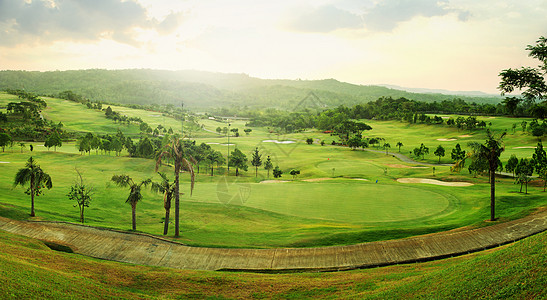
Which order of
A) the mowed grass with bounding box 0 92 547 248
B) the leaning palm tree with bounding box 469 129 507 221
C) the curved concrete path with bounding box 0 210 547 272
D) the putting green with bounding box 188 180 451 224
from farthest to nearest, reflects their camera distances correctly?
the putting green with bounding box 188 180 451 224 → the leaning palm tree with bounding box 469 129 507 221 → the mowed grass with bounding box 0 92 547 248 → the curved concrete path with bounding box 0 210 547 272

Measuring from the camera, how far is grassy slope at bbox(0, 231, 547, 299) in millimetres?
11406

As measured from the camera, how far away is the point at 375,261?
66.1 ft

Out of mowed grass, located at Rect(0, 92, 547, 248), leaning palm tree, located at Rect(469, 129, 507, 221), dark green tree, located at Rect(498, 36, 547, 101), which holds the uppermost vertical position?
dark green tree, located at Rect(498, 36, 547, 101)

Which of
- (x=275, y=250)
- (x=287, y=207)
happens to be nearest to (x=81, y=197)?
(x=287, y=207)

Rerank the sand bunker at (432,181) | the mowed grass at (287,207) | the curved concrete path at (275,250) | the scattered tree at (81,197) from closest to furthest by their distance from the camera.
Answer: the curved concrete path at (275,250)
the mowed grass at (287,207)
the scattered tree at (81,197)
the sand bunker at (432,181)

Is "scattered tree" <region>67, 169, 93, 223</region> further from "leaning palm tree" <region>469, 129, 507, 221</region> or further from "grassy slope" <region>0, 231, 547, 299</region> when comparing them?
"leaning palm tree" <region>469, 129, 507, 221</region>

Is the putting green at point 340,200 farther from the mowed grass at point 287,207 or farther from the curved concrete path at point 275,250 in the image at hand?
the curved concrete path at point 275,250

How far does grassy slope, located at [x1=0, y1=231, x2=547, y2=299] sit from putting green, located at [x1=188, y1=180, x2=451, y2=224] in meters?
13.0

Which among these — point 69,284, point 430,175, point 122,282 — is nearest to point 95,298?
point 69,284

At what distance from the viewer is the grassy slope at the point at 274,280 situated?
11.4m

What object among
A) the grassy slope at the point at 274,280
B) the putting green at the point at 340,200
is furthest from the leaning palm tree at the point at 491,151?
the grassy slope at the point at 274,280

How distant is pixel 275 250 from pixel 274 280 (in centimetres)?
480

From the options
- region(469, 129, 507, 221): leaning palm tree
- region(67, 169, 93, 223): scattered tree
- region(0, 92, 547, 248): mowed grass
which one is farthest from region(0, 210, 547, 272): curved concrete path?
region(469, 129, 507, 221): leaning palm tree

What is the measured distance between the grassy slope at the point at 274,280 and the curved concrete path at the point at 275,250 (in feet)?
5.82
